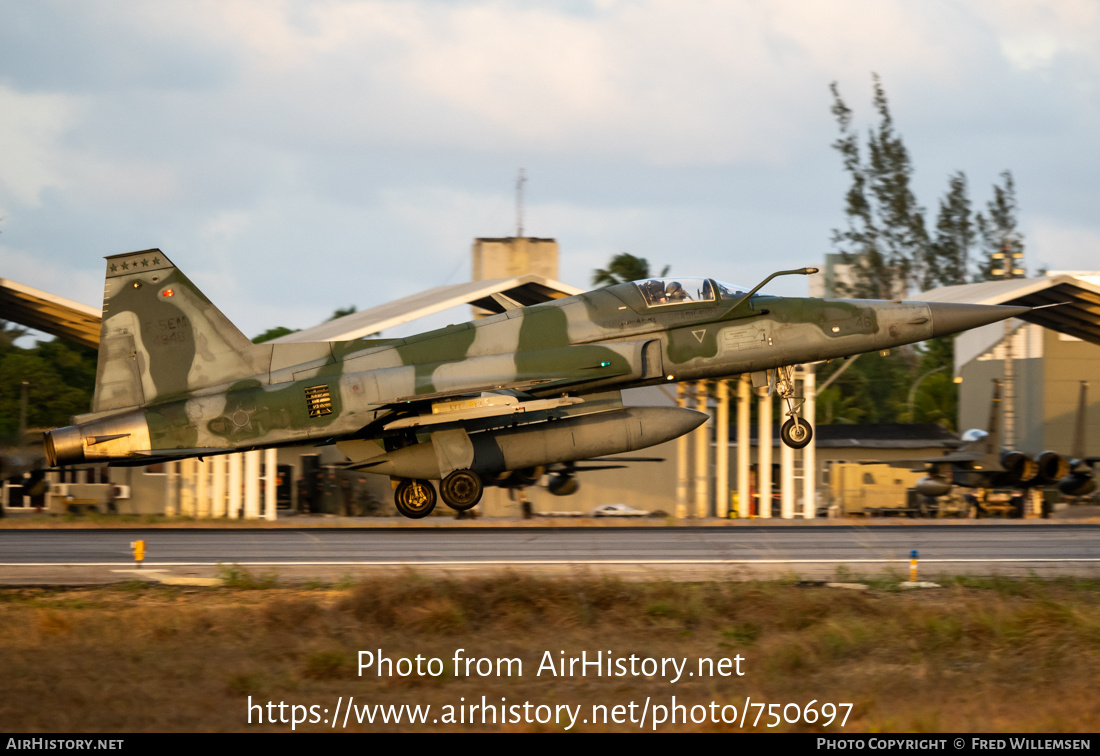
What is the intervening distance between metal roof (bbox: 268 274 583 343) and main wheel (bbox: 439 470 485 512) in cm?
1369

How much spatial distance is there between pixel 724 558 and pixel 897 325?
17.3 feet

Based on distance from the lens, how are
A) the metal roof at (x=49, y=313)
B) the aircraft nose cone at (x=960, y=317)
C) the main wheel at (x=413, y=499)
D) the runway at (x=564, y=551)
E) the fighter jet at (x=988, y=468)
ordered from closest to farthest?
1. the aircraft nose cone at (x=960, y=317)
2. the main wheel at (x=413, y=499)
3. the runway at (x=564, y=551)
4. the fighter jet at (x=988, y=468)
5. the metal roof at (x=49, y=313)

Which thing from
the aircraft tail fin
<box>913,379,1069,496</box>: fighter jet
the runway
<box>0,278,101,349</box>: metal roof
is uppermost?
<box>0,278,101,349</box>: metal roof

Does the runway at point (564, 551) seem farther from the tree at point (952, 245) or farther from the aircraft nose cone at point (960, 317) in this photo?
the tree at point (952, 245)

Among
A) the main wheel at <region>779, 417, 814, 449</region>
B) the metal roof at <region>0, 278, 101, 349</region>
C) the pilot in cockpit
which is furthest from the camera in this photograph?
the metal roof at <region>0, 278, 101, 349</region>

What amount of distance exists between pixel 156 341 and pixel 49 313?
19521 mm

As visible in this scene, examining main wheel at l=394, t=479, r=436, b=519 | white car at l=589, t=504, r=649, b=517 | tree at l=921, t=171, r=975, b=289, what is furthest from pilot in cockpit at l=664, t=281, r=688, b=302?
tree at l=921, t=171, r=975, b=289

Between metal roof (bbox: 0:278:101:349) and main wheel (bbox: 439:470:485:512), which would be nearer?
main wheel (bbox: 439:470:485:512)

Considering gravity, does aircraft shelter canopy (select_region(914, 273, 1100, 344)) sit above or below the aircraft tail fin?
above

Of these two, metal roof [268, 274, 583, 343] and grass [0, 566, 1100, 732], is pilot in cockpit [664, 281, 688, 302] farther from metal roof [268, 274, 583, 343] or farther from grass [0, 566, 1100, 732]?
metal roof [268, 274, 583, 343]

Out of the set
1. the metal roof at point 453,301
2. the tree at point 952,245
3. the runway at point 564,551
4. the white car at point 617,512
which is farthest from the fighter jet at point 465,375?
the tree at point 952,245

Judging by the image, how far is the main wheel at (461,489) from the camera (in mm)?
17312

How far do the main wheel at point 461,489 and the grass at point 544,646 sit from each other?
1.88 m

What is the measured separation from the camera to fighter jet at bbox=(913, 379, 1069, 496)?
3175cm
